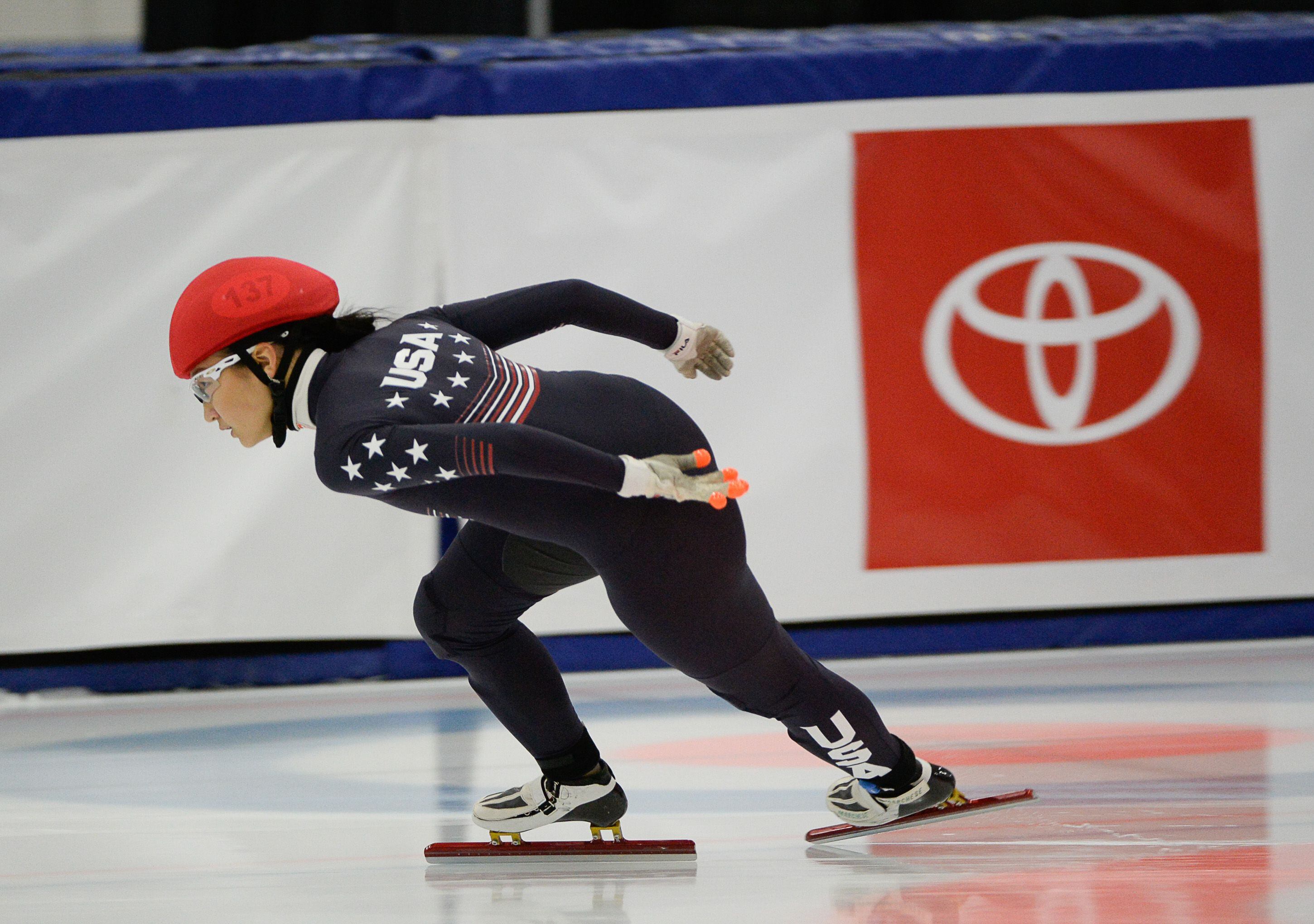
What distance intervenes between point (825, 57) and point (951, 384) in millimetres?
1155

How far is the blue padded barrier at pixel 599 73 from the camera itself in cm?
431

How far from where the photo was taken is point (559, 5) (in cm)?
519

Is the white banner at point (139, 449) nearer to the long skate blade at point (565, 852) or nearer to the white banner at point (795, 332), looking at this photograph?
the white banner at point (795, 332)

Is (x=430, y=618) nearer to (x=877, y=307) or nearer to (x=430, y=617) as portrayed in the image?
(x=430, y=617)

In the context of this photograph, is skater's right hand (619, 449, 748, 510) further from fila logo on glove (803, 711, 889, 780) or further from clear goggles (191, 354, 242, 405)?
clear goggles (191, 354, 242, 405)

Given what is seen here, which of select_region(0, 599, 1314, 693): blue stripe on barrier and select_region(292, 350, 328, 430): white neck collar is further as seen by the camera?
select_region(0, 599, 1314, 693): blue stripe on barrier

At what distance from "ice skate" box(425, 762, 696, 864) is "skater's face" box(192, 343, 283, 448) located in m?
0.82

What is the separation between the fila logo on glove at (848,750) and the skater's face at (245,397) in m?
1.02

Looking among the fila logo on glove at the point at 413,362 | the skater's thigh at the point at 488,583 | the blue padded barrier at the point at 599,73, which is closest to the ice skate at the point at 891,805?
the skater's thigh at the point at 488,583

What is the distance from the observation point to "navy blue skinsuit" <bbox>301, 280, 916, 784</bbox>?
1.86 meters

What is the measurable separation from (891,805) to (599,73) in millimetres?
Result: 2821

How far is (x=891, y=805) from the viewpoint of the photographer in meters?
2.35

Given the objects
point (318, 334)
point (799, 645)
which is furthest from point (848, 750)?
point (799, 645)

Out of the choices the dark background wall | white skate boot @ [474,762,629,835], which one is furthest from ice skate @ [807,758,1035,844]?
the dark background wall
